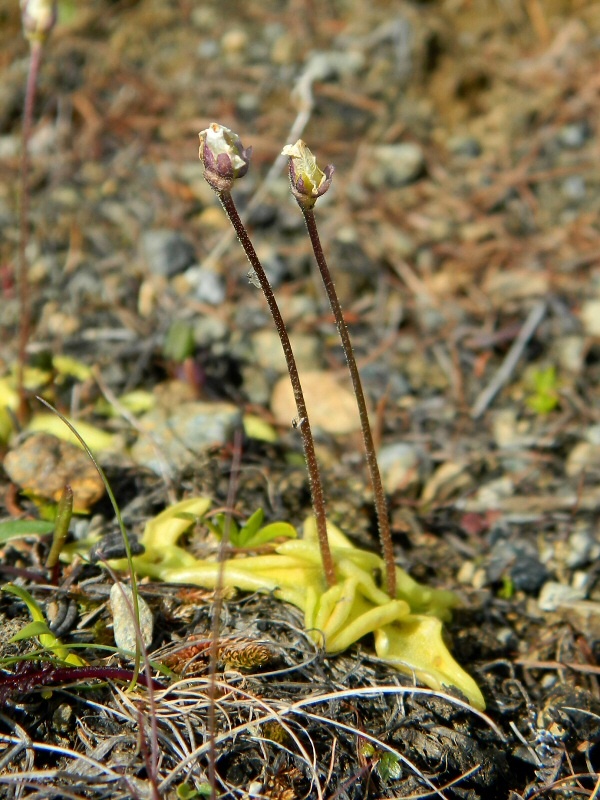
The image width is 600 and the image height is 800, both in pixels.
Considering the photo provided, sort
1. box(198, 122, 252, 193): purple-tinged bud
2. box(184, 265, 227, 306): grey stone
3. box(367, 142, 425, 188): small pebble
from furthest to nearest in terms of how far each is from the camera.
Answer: box(367, 142, 425, 188): small pebble < box(184, 265, 227, 306): grey stone < box(198, 122, 252, 193): purple-tinged bud

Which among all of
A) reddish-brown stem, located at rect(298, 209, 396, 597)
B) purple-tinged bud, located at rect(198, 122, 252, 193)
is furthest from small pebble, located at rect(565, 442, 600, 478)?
purple-tinged bud, located at rect(198, 122, 252, 193)

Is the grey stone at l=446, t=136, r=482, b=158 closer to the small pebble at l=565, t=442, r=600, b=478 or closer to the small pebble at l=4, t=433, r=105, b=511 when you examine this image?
the small pebble at l=565, t=442, r=600, b=478

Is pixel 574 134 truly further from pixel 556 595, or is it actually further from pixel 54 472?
pixel 54 472

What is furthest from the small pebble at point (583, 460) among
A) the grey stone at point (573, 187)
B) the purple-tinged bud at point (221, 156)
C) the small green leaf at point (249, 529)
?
the purple-tinged bud at point (221, 156)

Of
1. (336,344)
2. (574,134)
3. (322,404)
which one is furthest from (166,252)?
(574,134)

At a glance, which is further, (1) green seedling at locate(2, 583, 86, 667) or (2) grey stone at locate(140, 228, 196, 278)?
(2) grey stone at locate(140, 228, 196, 278)

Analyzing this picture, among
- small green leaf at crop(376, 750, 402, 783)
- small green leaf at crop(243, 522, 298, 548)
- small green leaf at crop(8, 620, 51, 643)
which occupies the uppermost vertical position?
small green leaf at crop(243, 522, 298, 548)

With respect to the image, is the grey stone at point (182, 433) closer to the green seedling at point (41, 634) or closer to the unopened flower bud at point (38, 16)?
the green seedling at point (41, 634)
